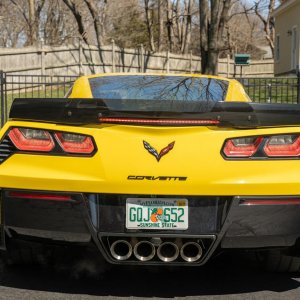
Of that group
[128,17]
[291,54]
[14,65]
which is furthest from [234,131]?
[128,17]

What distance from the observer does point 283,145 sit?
10.2 feet

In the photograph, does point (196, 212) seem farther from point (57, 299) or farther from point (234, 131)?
point (57, 299)

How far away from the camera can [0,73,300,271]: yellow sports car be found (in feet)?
9.74

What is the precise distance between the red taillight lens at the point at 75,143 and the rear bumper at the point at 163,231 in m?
0.27

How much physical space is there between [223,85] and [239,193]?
172 centimetres

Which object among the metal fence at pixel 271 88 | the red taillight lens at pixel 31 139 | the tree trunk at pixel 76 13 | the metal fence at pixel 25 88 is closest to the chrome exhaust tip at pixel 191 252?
the red taillight lens at pixel 31 139

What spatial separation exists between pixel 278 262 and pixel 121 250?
1136mm

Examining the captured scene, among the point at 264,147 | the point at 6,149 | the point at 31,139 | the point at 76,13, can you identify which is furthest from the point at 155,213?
the point at 76,13

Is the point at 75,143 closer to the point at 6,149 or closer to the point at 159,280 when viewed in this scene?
the point at 6,149

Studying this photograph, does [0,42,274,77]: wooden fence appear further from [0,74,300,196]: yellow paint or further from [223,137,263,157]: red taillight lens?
[223,137,263,157]: red taillight lens

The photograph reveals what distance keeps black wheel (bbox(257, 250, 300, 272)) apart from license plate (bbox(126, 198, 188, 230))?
0.75 m

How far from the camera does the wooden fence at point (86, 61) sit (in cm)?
2178

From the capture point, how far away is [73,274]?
3641 millimetres

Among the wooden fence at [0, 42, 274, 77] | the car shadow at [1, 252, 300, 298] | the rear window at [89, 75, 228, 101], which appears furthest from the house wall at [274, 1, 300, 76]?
the car shadow at [1, 252, 300, 298]
